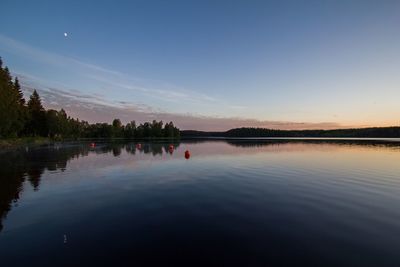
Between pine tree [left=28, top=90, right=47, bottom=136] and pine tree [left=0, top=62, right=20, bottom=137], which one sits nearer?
pine tree [left=0, top=62, right=20, bottom=137]

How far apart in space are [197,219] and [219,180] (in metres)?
13.7

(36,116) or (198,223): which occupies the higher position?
(36,116)

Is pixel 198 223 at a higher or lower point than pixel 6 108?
lower

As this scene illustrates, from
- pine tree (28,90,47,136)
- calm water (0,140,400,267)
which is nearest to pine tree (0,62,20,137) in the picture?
pine tree (28,90,47,136)

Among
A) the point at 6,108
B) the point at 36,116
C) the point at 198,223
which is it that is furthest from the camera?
the point at 36,116

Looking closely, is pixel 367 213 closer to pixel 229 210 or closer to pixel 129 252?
pixel 229 210

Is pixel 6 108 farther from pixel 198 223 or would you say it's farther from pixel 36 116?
pixel 198 223

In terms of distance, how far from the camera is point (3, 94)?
2995 inches

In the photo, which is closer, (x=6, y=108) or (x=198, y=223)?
(x=198, y=223)

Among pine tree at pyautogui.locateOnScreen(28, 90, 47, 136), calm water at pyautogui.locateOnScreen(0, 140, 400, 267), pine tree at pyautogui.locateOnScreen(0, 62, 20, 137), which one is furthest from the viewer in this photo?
pine tree at pyautogui.locateOnScreen(28, 90, 47, 136)

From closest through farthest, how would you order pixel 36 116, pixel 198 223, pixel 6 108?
pixel 198 223 → pixel 6 108 → pixel 36 116

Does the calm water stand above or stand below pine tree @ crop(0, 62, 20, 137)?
below

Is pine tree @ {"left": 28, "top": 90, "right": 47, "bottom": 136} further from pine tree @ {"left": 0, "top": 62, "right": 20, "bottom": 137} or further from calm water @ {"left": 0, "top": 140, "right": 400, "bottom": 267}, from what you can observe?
calm water @ {"left": 0, "top": 140, "right": 400, "bottom": 267}

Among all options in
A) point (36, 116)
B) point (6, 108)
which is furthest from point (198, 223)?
point (36, 116)
